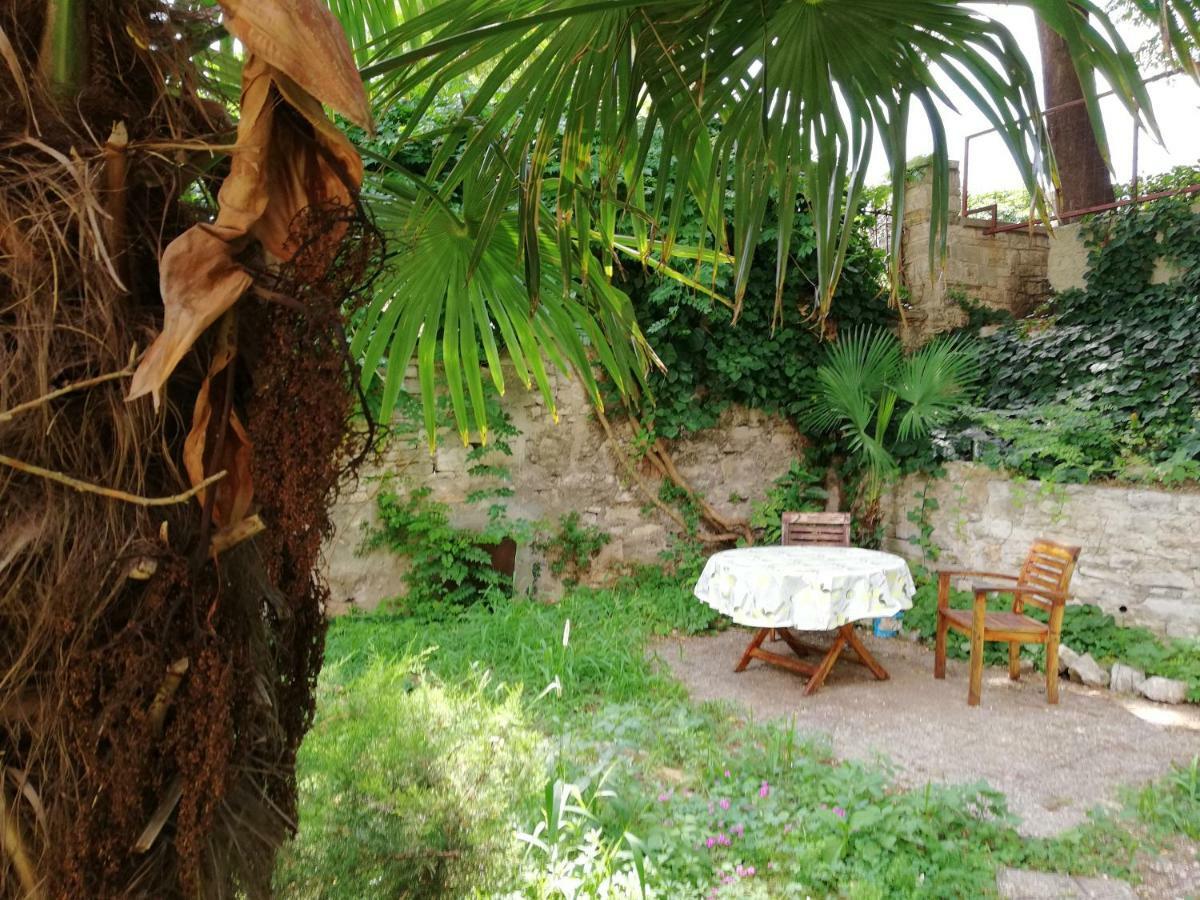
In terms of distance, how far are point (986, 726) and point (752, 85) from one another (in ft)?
10.2

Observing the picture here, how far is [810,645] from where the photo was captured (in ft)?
14.3

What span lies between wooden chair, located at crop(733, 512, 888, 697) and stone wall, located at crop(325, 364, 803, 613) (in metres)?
0.98

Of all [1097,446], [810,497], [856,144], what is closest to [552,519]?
[810,497]

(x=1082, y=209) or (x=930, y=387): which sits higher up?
(x=1082, y=209)

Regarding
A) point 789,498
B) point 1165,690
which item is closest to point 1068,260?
point 789,498

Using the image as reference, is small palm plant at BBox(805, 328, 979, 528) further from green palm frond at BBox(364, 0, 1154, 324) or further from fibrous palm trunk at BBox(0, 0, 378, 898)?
fibrous palm trunk at BBox(0, 0, 378, 898)

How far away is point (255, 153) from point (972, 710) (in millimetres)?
3928

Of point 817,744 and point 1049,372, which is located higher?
point 1049,372

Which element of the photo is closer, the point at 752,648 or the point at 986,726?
the point at 986,726

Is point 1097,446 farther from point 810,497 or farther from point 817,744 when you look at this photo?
point 817,744

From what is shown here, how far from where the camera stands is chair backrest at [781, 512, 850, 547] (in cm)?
493

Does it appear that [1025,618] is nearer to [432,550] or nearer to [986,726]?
[986,726]

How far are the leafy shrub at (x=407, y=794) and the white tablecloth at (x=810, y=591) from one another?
140cm

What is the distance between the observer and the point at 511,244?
1.94m
